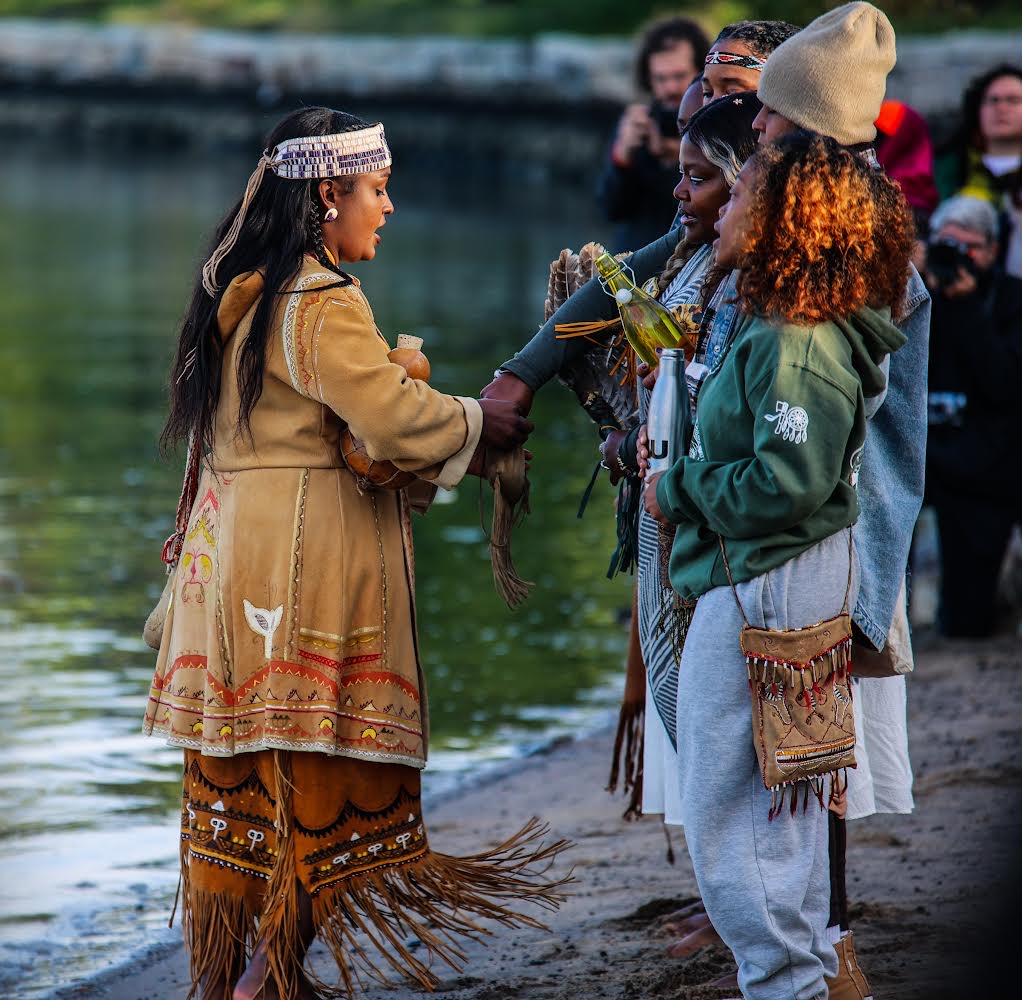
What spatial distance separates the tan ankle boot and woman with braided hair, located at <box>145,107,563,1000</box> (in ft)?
2.60

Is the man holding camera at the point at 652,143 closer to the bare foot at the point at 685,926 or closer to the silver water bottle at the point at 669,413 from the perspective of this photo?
the bare foot at the point at 685,926

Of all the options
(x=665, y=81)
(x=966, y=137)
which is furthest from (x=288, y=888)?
(x=966, y=137)

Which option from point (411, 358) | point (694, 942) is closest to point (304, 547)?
point (411, 358)

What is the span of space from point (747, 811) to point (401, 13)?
2966 centimetres

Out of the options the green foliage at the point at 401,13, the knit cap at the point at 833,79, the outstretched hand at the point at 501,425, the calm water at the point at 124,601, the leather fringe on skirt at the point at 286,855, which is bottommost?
the calm water at the point at 124,601

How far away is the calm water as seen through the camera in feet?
16.3

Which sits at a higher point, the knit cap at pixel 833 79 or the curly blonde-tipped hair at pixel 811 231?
the knit cap at pixel 833 79

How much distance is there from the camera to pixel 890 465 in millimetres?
3422

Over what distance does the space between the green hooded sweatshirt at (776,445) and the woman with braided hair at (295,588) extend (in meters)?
0.62

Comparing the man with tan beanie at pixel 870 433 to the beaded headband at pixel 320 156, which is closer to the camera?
the man with tan beanie at pixel 870 433

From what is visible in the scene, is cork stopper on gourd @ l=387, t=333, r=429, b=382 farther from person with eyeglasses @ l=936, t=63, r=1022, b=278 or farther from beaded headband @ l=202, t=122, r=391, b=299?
person with eyeglasses @ l=936, t=63, r=1022, b=278

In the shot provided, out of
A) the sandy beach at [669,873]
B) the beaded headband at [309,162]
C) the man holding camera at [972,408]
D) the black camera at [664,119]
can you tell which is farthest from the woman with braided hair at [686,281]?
the man holding camera at [972,408]

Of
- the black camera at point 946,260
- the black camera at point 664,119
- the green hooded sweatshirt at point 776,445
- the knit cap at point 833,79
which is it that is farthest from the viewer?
the black camera at point 664,119

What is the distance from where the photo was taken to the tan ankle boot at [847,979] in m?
3.39
